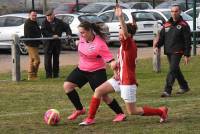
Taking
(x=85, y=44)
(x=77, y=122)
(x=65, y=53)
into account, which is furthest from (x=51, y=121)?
(x=65, y=53)

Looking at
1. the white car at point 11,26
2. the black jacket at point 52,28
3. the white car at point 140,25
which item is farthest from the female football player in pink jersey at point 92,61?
the white car at point 140,25

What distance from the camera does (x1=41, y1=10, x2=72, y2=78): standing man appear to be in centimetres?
1712

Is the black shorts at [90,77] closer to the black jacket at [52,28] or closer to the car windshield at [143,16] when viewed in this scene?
the black jacket at [52,28]

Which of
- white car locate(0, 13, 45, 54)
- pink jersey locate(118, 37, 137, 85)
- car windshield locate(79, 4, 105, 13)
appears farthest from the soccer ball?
car windshield locate(79, 4, 105, 13)

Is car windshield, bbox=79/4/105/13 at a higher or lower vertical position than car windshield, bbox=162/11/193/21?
lower

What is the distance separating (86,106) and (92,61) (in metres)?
1.99

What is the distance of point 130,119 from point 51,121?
4.30ft

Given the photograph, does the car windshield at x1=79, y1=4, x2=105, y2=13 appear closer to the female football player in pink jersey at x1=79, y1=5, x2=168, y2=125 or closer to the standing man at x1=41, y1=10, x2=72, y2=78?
the standing man at x1=41, y1=10, x2=72, y2=78

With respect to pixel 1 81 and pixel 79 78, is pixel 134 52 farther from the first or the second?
pixel 1 81

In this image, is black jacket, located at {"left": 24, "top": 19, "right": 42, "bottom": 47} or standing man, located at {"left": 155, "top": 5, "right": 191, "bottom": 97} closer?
standing man, located at {"left": 155, "top": 5, "right": 191, "bottom": 97}

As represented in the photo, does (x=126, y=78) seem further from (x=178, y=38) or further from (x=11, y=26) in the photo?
(x=11, y=26)

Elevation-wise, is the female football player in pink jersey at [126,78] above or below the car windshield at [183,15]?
above

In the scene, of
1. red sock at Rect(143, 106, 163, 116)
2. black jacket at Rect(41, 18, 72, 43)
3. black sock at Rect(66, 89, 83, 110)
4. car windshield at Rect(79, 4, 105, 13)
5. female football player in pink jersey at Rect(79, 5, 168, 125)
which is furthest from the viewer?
car windshield at Rect(79, 4, 105, 13)

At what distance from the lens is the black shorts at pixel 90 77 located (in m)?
10.2
